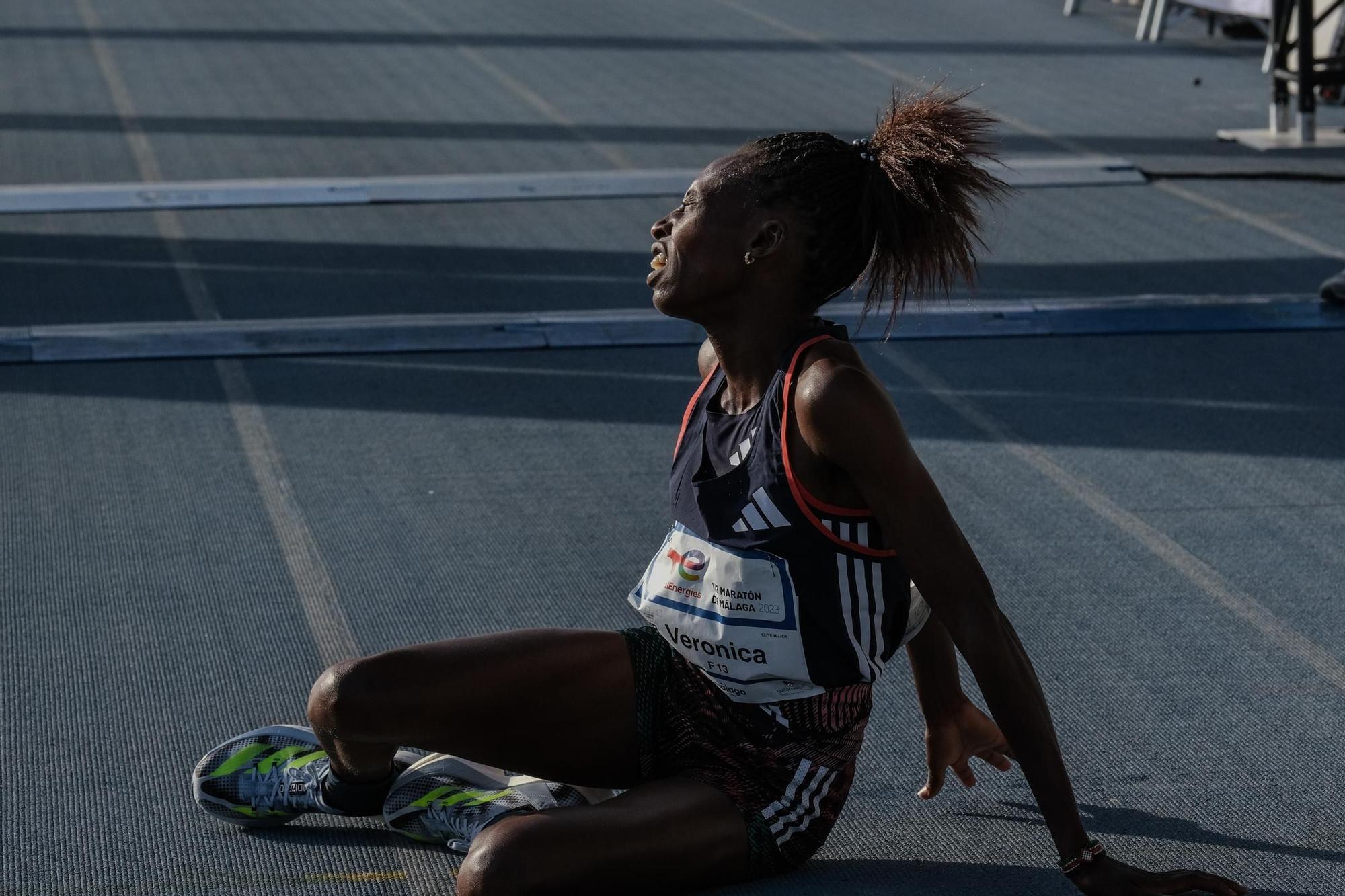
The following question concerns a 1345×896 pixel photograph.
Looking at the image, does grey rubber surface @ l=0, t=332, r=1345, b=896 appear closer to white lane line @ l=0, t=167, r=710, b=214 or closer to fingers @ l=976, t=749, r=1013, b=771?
fingers @ l=976, t=749, r=1013, b=771

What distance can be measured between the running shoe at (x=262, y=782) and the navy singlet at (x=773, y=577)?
0.55m

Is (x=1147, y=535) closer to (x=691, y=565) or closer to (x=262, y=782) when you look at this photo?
(x=691, y=565)

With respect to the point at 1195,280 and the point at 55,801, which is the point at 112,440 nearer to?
the point at 55,801

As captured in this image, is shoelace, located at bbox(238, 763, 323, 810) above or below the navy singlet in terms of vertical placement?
below

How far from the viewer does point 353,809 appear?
7.78 ft

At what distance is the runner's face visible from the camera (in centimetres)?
220

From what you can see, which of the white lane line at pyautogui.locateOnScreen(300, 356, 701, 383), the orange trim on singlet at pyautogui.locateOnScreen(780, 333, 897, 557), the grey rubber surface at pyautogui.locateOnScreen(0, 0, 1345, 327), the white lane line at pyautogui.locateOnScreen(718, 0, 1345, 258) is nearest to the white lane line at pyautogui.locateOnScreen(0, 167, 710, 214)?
the grey rubber surface at pyautogui.locateOnScreen(0, 0, 1345, 327)

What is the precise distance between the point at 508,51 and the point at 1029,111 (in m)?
3.69

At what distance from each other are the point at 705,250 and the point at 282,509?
6.32 ft

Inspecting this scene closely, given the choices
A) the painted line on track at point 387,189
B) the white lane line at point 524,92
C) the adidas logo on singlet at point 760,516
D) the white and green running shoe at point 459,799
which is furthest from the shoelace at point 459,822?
the white lane line at point 524,92

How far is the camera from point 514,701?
7.51ft

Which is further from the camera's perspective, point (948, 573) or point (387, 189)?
point (387, 189)

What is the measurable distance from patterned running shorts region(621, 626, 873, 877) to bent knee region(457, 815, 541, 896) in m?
0.29

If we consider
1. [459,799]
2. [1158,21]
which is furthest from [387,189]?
[1158,21]
